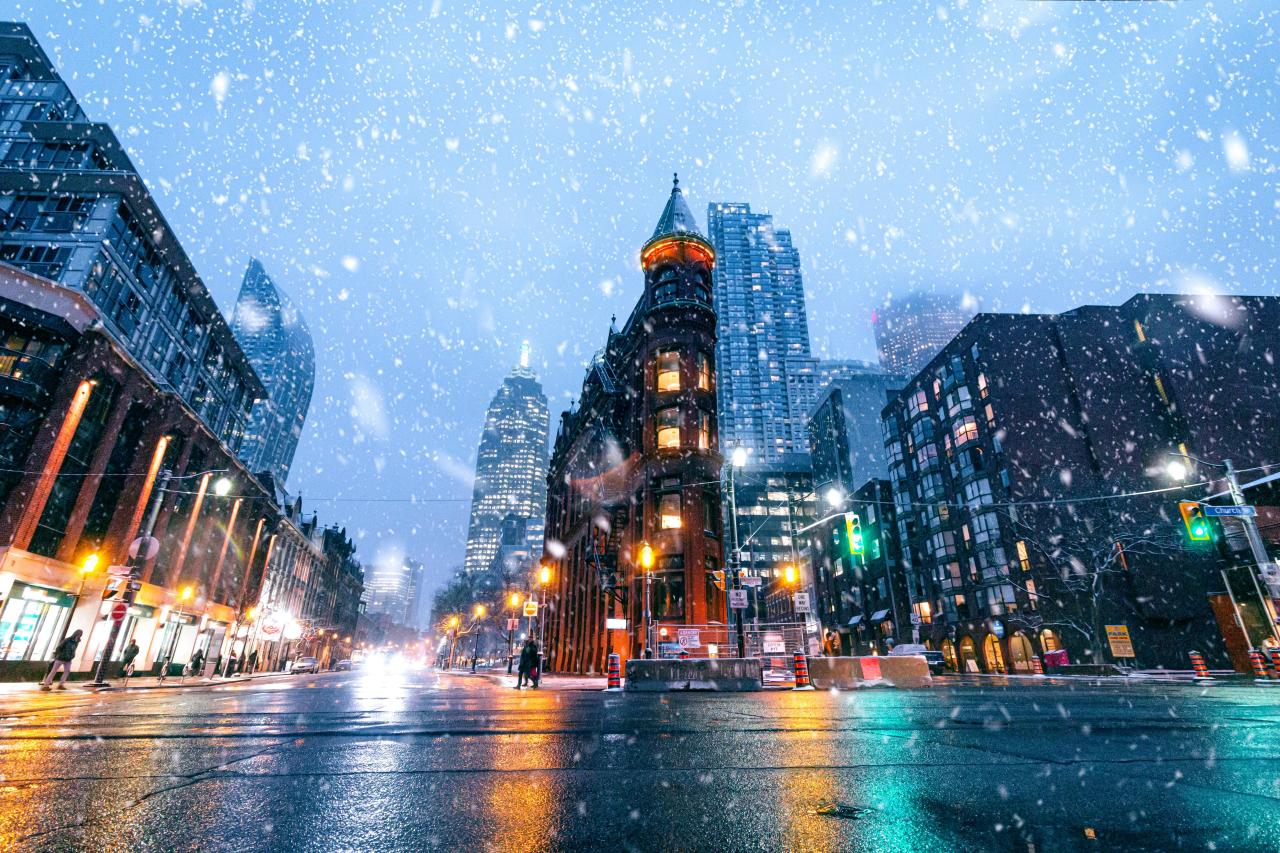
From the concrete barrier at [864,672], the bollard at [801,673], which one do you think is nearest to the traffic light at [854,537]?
the concrete barrier at [864,672]

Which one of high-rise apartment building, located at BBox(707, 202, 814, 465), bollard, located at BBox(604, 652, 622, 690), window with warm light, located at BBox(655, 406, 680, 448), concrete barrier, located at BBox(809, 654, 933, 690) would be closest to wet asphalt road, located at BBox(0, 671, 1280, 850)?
concrete barrier, located at BBox(809, 654, 933, 690)

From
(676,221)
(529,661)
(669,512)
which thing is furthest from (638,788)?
(676,221)

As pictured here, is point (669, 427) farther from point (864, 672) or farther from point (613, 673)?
point (864, 672)

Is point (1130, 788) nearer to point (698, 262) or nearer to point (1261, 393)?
point (698, 262)

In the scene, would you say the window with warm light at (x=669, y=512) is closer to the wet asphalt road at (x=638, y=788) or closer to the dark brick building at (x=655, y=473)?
the dark brick building at (x=655, y=473)

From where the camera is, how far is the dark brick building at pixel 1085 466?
45.5 m

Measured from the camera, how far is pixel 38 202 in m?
37.8

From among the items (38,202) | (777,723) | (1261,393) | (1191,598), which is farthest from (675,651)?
(1261,393)

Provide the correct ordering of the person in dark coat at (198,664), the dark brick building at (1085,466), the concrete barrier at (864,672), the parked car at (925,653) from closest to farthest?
the concrete barrier at (864,672) < the person in dark coat at (198,664) < the parked car at (925,653) < the dark brick building at (1085,466)

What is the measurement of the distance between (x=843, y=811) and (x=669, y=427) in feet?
117

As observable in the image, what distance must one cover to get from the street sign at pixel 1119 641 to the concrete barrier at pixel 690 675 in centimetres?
4152

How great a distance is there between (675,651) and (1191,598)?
45.8 metres

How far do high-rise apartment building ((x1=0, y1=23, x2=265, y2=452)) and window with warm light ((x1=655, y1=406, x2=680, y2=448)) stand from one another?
29.2 metres

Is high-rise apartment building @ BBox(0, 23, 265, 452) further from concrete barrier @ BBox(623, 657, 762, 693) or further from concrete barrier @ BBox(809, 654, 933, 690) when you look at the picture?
concrete barrier @ BBox(809, 654, 933, 690)
